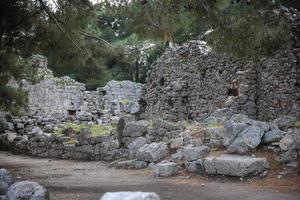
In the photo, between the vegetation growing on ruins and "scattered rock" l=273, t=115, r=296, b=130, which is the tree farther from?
"scattered rock" l=273, t=115, r=296, b=130

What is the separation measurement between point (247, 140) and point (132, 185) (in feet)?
8.51

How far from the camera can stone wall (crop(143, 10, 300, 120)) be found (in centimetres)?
1379

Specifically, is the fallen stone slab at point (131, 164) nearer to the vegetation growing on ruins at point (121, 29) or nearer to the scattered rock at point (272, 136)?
the vegetation growing on ruins at point (121, 29)

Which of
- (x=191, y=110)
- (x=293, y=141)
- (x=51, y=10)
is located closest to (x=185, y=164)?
(x=293, y=141)

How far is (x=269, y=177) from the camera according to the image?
9.27 metres

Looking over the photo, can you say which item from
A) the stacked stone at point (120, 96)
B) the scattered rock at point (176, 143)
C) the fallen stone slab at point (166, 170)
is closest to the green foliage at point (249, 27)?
the fallen stone slab at point (166, 170)

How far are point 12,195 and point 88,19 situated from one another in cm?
514

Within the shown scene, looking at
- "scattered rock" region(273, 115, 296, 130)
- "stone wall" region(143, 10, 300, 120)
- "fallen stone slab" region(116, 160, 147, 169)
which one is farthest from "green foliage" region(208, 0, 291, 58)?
"stone wall" region(143, 10, 300, 120)

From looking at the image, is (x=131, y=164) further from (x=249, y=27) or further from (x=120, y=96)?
(x=120, y=96)

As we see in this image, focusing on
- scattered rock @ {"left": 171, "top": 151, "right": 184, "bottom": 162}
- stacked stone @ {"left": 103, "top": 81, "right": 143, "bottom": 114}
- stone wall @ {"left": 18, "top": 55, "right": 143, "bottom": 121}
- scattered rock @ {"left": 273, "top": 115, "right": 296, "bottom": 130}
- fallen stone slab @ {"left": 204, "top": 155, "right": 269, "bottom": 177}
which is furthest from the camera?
stacked stone @ {"left": 103, "top": 81, "right": 143, "bottom": 114}

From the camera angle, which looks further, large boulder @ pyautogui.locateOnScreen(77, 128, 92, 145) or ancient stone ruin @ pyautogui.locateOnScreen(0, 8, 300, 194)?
large boulder @ pyautogui.locateOnScreen(77, 128, 92, 145)

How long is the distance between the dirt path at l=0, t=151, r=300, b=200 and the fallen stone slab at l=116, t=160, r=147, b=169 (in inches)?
10.7

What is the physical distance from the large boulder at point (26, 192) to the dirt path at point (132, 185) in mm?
1159

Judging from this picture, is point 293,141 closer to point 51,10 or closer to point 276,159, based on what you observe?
point 276,159
